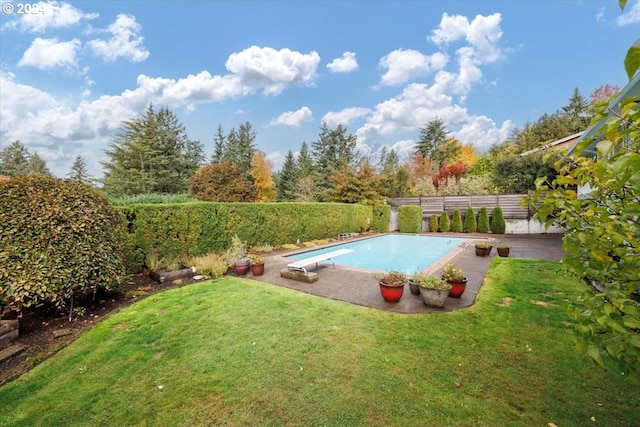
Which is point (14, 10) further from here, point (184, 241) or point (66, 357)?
Result: point (66, 357)

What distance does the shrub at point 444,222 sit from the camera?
61.2 ft

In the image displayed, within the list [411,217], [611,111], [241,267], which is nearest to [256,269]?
[241,267]

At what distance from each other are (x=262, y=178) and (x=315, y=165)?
25.7 ft

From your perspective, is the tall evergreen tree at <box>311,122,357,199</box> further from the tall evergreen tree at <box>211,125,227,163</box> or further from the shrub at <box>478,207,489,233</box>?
the shrub at <box>478,207,489,233</box>

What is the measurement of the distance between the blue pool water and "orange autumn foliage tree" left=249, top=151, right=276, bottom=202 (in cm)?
2306

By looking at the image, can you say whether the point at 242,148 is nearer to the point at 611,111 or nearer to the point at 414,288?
the point at 414,288

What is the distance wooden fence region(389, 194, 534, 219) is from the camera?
57.2ft

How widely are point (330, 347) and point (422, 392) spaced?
1331 millimetres

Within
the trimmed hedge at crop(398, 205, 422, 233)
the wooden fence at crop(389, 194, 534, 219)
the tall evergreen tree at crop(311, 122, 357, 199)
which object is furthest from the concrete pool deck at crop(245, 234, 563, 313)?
the tall evergreen tree at crop(311, 122, 357, 199)

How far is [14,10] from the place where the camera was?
18.6 feet

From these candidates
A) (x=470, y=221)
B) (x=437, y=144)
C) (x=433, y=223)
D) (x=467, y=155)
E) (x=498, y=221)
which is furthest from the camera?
(x=437, y=144)

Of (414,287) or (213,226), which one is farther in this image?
(213,226)

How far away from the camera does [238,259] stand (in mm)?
8078

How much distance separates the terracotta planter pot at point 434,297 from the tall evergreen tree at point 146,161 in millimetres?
29980
